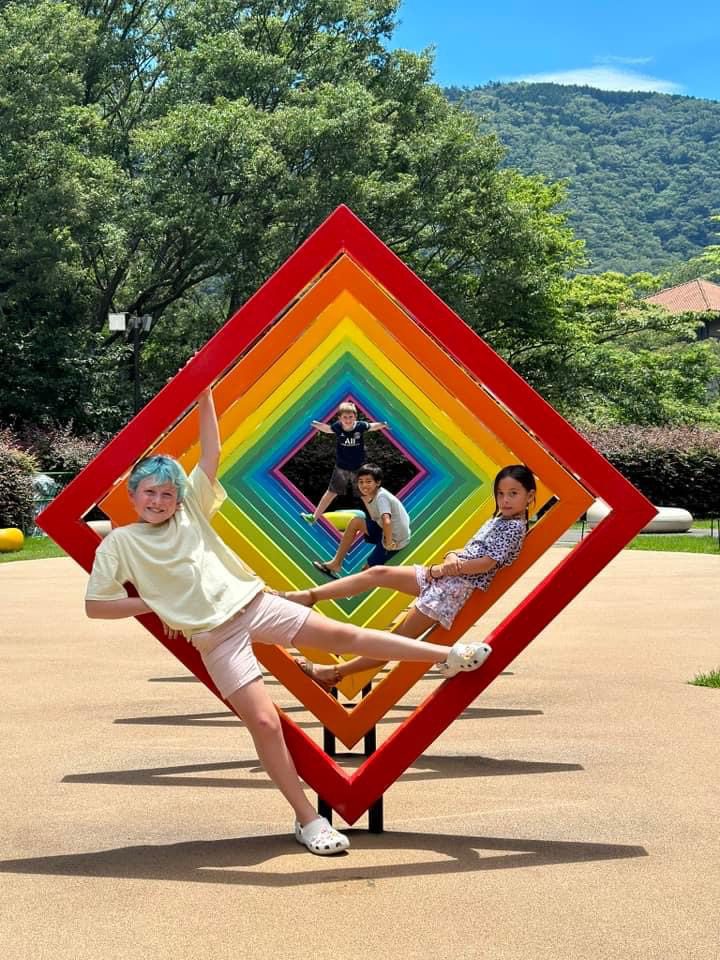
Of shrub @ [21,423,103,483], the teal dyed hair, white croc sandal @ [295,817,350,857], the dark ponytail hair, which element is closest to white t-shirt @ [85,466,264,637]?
the teal dyed hair

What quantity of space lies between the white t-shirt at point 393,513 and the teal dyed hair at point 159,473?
3.24 metres

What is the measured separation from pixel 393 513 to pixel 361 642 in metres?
3.36

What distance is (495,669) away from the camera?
5465 mm

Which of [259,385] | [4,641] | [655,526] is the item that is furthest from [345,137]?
[259,385]

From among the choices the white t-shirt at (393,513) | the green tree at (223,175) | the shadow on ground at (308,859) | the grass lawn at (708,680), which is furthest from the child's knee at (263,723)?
the green tree at (223,175)

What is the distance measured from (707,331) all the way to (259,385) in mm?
94555

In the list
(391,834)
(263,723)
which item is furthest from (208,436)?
(391,834)

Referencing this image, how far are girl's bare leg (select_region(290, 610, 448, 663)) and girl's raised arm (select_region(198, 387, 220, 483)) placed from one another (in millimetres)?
672

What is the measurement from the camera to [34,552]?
2314 cm

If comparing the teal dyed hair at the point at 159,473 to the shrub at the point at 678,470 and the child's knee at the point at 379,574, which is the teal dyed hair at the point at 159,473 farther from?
the shrub at the point at 678,470

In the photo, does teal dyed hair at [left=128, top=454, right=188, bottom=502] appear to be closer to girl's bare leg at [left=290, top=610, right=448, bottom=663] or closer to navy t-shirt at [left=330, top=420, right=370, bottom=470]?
girl's bare leg at [left=290, top=610, right=448, bottom=663]

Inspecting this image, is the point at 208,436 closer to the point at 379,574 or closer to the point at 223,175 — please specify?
the point at 379,574

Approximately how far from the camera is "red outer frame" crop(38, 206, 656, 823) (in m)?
5.46

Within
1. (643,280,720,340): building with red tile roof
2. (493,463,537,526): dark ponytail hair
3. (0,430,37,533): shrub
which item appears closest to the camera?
(493,463,537,526): dark ponytail hair
